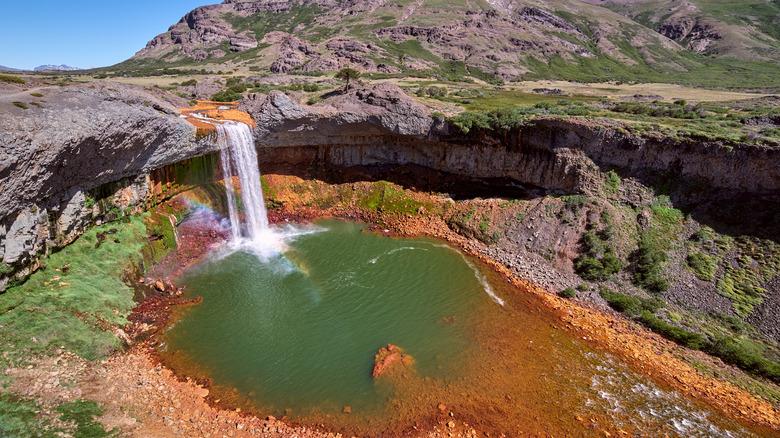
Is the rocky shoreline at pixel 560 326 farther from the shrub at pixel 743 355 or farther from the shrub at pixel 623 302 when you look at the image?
the shrub at pixel 743 355

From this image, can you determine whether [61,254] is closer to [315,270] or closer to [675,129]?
[315,270]

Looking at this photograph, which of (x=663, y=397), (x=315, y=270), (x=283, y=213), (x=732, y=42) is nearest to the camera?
(x=663, y=397)

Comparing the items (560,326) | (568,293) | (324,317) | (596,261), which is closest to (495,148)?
(596,261)

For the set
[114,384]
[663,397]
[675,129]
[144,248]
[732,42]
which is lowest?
[663,397]

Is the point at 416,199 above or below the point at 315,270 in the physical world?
above

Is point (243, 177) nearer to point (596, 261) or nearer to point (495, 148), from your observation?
point (495, 148)

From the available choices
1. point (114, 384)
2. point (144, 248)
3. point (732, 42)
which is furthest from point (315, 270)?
point (732, 42)

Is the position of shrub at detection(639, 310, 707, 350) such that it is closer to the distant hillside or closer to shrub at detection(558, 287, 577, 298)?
shrub at detection(558, 287, 577, 298)
